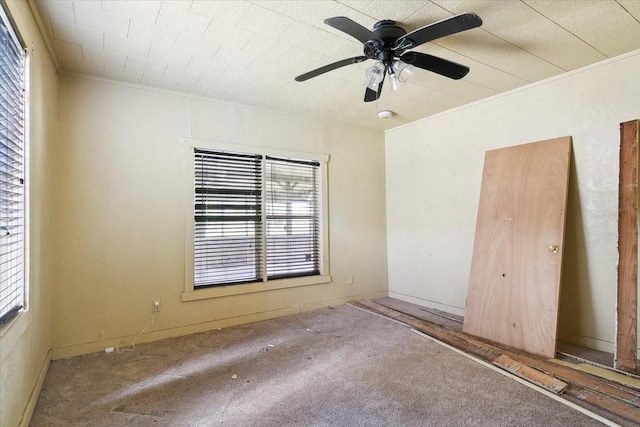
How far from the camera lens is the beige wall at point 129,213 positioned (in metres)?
2.93

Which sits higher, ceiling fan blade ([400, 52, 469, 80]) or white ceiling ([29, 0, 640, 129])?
white ceiling ([29, 0, 640, 129])

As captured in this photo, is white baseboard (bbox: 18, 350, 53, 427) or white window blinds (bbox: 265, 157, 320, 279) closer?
white baseboard (bbox: 18, 350, 53, 427)

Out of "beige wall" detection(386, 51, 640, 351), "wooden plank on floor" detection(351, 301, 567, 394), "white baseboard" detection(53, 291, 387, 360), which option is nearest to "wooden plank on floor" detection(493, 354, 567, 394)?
"wooden plank on floor" detection(351, 301, 567, 394)

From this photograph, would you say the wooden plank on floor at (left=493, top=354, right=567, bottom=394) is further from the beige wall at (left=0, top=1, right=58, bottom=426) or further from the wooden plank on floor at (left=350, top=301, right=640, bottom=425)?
the beige wall at (left=0, top=1, right=58, bottom=426)

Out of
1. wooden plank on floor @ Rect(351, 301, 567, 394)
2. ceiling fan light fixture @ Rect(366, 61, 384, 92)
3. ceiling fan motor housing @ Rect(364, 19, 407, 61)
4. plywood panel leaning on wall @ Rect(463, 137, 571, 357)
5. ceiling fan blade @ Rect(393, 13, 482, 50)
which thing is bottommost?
wooden plank on floor @ Rect(351, 301, 567, 394)

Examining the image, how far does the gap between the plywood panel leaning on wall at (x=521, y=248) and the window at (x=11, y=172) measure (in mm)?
3635

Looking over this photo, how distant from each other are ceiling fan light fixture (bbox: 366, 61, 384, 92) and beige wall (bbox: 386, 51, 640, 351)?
6.33 ft

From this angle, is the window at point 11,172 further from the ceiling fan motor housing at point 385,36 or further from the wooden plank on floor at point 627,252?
the wooden plank on floor at point 627,252

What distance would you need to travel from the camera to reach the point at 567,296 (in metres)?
3.07

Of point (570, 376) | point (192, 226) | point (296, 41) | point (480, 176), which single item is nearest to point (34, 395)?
point (192, 226)

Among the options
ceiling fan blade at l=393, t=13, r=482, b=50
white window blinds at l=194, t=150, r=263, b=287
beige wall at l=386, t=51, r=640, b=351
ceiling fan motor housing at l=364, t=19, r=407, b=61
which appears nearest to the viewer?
ceiling fan blade at l=393, t=13, r=482, b=50

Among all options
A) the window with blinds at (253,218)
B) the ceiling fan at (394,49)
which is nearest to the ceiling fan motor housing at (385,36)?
the ceiling fan at (394,49)

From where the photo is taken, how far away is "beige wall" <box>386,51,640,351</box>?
9.30 feet

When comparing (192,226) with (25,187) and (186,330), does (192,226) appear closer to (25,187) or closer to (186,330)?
(186,330)
